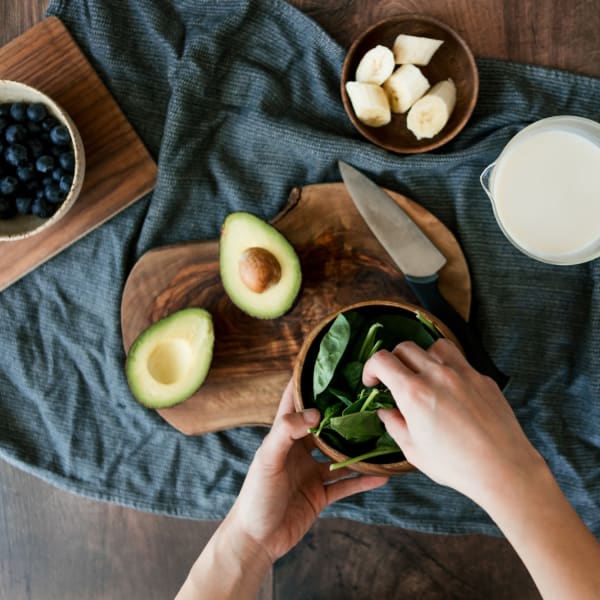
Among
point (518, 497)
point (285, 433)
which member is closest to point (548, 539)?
point (518, 497)

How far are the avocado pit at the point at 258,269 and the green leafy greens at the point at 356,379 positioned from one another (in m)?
0.12

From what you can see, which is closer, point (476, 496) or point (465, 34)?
point (476, 496)

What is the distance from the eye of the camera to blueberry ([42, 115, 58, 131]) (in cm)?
86

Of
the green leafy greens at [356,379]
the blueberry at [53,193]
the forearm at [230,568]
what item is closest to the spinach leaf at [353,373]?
the green leafy greens at [356,379]

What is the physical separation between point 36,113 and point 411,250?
0.53 meters

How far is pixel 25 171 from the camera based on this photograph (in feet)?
2.79

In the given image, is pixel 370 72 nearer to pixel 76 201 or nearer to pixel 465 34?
pixel 465 34

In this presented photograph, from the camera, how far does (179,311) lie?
2.79 ft

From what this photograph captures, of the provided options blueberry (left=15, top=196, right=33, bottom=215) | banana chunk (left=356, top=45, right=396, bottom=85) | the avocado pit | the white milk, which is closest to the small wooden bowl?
the avocado pit

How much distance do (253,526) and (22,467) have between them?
15.0 inches

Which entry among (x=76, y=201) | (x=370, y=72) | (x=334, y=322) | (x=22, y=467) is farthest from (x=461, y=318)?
(x=22, y=467)

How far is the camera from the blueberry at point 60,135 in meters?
0.85

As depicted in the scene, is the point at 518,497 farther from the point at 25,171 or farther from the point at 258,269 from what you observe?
the point at 25,171

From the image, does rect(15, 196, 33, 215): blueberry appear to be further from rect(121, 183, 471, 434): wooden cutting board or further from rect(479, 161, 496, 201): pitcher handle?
rect(479, 161, 496, 201): pitcher handle
